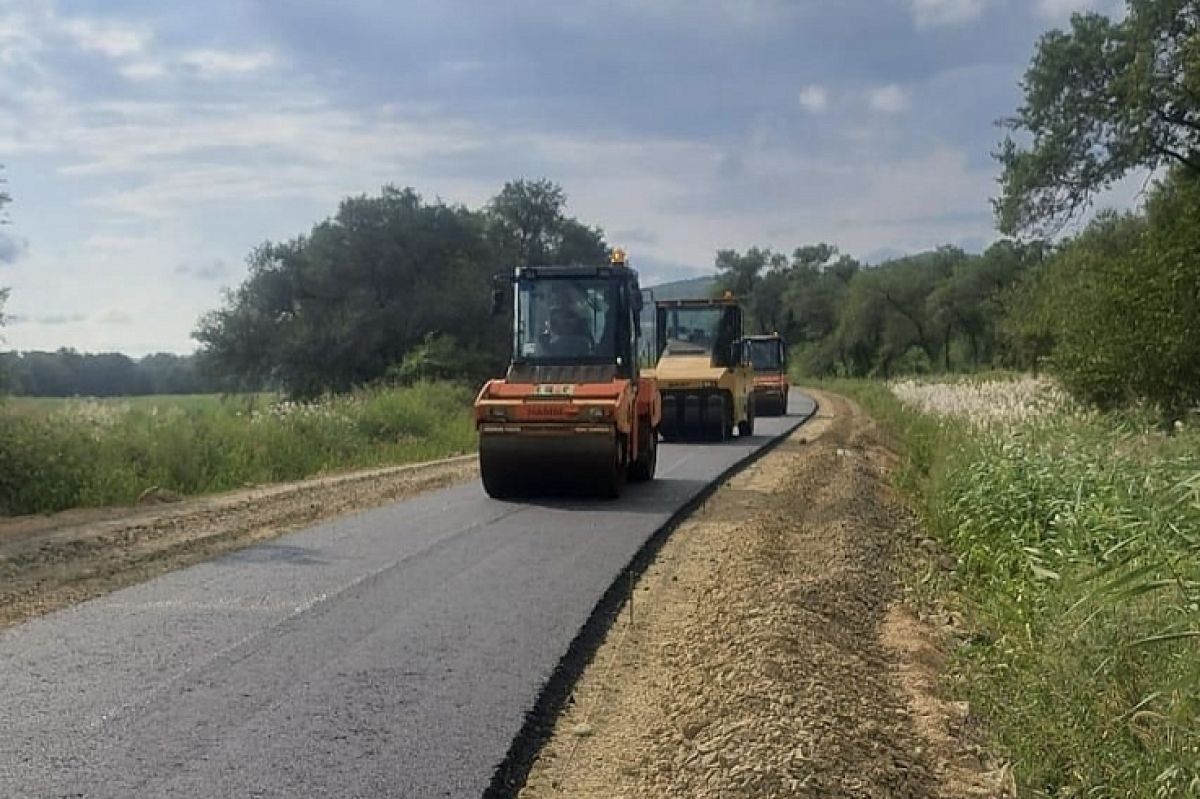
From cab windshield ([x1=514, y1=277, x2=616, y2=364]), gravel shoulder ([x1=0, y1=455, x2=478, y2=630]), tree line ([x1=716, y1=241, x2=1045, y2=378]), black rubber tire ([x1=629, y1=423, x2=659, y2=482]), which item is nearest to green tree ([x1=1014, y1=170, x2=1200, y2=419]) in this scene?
black rubber tire ([x1=629, y1=423, x2=659, y2=482])

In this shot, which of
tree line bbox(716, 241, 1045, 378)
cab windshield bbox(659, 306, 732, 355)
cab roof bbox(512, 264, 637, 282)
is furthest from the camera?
tree line bbox(716, 241, 1045, 378)

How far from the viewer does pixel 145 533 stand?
39.3 feet

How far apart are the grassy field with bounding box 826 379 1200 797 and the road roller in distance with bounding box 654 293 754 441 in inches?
475

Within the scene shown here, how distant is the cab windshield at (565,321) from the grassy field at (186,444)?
5183 mm

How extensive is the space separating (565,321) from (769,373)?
2278 cm

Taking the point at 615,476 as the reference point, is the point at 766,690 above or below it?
below

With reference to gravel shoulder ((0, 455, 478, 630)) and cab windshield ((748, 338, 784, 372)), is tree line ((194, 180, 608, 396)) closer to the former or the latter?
cab windshield ((748, 338, 784, 372))

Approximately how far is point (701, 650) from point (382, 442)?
59.8 ft

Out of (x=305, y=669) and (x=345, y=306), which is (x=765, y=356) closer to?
(x=345, y=306)

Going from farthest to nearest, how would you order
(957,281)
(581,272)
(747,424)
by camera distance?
(957,281) < (747,424) < (581,272)

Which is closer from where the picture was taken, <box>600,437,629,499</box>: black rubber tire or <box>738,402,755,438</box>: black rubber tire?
<box>600,437,629,499</box>: black rubber tire

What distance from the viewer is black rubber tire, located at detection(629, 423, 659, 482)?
1600 centimetres

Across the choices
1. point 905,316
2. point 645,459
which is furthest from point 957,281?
point 645,459

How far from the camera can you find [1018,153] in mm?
29609
